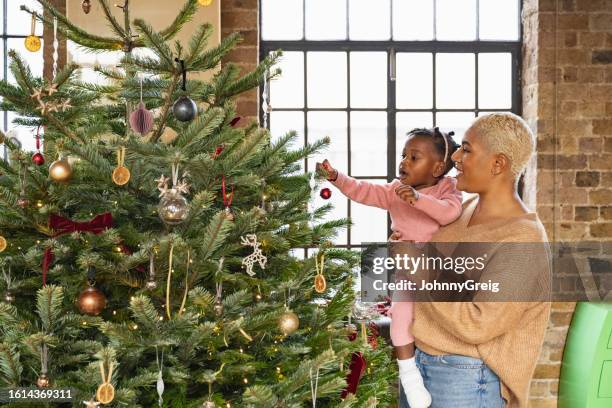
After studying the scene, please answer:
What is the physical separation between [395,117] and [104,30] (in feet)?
5.52

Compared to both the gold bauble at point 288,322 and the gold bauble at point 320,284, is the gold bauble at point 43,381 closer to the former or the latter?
the gold bauble at point 288,322

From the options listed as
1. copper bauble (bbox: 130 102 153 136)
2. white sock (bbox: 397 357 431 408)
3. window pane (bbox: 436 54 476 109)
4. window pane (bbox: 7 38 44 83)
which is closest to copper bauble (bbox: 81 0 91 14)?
copper bauble (bbox: 130 102 153 136)

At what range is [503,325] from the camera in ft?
6.77

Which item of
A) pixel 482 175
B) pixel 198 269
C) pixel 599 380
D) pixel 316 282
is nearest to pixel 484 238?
pixel 482 175

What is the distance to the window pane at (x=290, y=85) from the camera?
4.93 meters

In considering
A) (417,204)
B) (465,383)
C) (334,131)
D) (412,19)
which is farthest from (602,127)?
(465,383)

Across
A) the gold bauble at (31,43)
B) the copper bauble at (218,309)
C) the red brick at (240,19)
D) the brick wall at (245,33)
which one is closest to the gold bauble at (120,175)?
the copper bauble at (218,309)

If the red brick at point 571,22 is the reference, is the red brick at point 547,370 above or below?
below

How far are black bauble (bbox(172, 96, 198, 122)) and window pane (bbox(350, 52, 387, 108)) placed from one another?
3.12m

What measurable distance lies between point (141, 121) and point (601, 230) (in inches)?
137

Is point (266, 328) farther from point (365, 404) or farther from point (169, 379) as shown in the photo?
point (365, 404)

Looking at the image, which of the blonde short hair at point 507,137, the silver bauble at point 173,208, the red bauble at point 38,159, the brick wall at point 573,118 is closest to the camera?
the silver bauble at point 173,208

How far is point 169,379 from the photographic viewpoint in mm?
1731

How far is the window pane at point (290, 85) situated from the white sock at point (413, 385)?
2876mm
